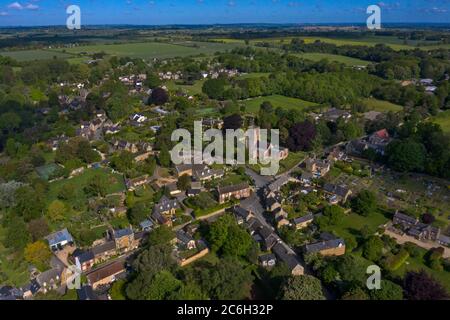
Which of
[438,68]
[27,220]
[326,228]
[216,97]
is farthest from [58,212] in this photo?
[438,68]

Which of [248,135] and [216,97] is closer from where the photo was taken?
[248,135]

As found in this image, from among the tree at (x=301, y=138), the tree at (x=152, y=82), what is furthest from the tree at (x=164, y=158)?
the tree at (x=152, y=82)

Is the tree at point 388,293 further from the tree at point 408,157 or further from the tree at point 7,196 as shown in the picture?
the tree at point 7,196

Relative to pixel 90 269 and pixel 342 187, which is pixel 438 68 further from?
pixel 90 269

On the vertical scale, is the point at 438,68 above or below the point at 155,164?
above

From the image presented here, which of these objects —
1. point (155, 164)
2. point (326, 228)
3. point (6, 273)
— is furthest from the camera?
point (155, 164)

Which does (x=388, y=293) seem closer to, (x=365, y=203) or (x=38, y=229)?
(x=365, y=203)

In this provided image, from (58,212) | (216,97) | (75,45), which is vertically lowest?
(58,212)
